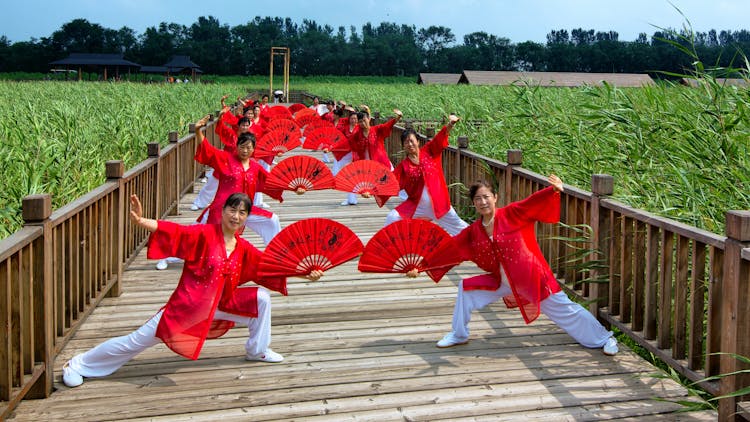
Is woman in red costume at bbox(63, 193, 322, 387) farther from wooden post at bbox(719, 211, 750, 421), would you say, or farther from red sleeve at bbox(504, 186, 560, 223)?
wooden post at bbox(719, 211, 750, 421)

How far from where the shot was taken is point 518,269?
4.44m

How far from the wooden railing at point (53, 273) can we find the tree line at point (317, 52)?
227ft

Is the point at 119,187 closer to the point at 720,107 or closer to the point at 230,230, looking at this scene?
the point at 230,230

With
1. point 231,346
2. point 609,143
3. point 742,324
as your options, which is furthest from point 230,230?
point 609,143

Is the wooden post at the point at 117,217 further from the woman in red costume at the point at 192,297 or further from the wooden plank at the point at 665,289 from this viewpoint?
the wooden plank at the point at 665,289

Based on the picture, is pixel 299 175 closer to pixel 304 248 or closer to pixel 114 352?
pixel 304 248

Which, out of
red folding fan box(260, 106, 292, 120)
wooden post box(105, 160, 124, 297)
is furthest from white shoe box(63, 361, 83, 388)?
red folding fan box(260, 106, 292, 120)

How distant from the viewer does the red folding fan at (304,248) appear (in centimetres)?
439

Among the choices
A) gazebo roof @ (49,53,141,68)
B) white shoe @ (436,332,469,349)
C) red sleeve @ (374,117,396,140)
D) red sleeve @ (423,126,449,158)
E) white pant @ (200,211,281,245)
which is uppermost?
gazebo roof @ (49,53,141,68)

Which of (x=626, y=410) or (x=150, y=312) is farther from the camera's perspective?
(x=150, y=312)

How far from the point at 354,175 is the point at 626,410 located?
4.47 m

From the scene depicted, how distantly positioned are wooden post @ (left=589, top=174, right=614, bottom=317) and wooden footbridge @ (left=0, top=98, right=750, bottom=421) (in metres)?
0.01

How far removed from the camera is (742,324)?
327 cm

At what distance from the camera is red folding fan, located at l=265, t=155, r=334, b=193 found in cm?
715
